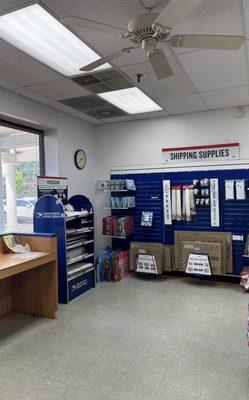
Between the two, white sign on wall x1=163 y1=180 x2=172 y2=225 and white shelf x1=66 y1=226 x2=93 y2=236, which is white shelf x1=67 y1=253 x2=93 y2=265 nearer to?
white shelf x1=66 y1=226 x2=93 y2=236

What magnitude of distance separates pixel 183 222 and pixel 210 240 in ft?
1.86

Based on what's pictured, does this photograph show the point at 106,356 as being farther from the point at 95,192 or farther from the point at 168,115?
the point at 168,115

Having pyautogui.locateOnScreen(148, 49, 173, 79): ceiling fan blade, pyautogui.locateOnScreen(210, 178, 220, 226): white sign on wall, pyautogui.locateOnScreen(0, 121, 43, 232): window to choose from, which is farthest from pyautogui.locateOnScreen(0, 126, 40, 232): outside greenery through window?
pyautogui.locateOnScreen(210, 178, 220, 226): white sign on wall

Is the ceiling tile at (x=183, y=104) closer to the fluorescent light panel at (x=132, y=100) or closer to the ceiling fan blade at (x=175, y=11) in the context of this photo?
the fluorescent light panel at (x=132, y=100)

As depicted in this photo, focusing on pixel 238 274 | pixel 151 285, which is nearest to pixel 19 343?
pixel 151 285

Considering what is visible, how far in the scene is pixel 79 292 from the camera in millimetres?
4484

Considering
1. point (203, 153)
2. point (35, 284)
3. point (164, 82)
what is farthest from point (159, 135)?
point (35, 284)

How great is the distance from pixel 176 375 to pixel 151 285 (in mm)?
2421

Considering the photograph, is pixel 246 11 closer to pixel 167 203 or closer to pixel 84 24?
pixel 84 24

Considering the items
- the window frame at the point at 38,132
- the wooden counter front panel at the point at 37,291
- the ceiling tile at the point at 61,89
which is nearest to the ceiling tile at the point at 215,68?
the ceiling tile at the point at 61,89

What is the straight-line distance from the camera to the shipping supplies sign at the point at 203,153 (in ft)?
16.3

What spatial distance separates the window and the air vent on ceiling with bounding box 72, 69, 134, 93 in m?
1.37

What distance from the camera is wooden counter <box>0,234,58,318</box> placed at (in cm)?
369

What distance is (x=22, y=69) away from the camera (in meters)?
3.25
